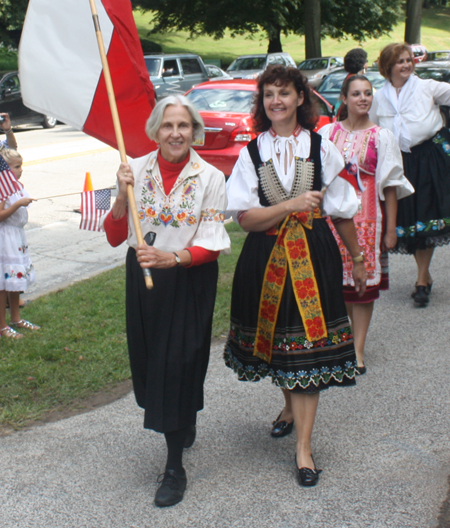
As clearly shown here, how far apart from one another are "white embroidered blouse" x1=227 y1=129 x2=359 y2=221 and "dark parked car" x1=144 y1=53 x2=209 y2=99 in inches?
671

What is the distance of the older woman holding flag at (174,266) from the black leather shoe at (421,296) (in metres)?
3.36

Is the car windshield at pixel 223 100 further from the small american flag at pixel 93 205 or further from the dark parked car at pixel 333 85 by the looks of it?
the dark parked car at pixel 333 85

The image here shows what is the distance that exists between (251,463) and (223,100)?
342 inches

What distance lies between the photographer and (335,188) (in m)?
3.50

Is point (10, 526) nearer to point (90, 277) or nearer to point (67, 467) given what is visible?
point (67, 467)

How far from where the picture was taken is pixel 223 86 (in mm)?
11961

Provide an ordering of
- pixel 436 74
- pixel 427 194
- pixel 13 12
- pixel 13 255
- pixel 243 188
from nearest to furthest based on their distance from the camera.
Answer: pixel 243 188, pixel 13 255, pixel 427 194, pixel 436 74, pixel 13 12

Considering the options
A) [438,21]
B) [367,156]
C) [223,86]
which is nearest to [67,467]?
[367,156]

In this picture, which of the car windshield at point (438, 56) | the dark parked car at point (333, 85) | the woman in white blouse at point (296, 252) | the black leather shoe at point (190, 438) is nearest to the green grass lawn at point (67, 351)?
the black leather shoe at point (190, 438)

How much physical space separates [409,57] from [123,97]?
9.35 feet

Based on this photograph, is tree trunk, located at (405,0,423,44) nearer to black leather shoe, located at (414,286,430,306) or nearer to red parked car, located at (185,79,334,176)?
red parked car, located at (185,79,334,176)

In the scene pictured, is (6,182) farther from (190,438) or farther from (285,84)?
(285,84)

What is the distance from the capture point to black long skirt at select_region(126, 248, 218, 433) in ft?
10.6

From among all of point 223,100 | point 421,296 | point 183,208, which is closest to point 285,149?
point 183,208
